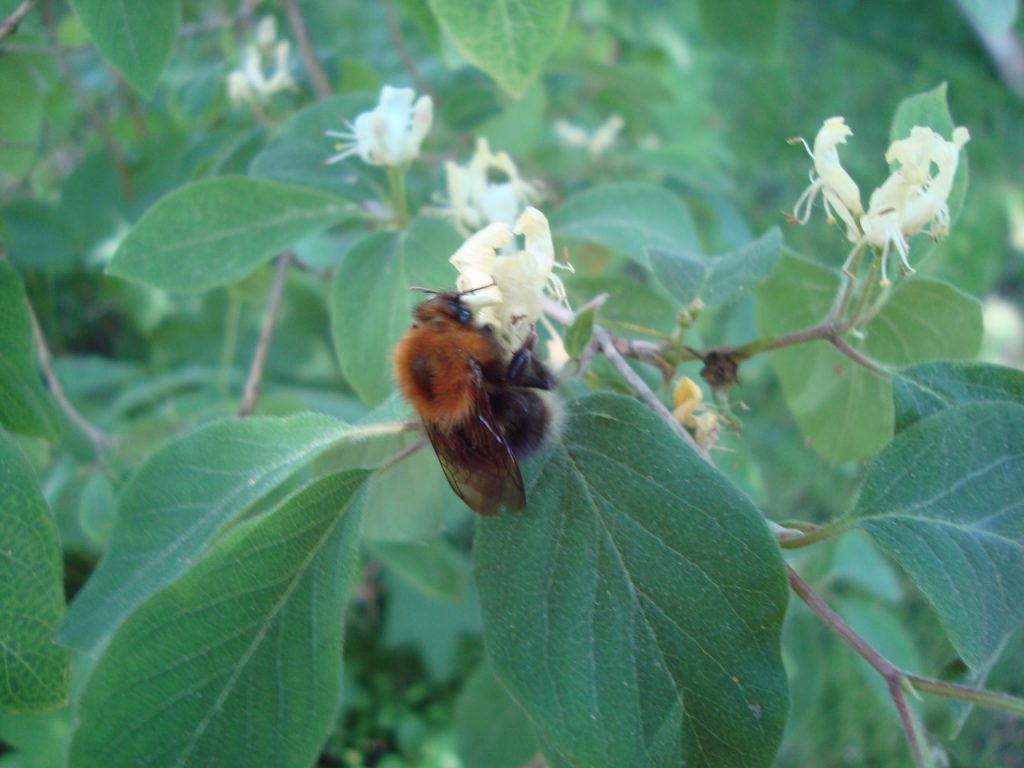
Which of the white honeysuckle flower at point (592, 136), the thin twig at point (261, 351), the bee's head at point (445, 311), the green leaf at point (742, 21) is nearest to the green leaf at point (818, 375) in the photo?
the bee's head at point (445, 311)

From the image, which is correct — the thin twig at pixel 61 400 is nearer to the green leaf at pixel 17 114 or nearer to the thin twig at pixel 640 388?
the green leaf at pixel 17 114

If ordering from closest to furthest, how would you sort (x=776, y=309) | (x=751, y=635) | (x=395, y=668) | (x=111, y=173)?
(x=751, y=635)
(x=776, y=309)
(x=111, y=173)
(x=395, y=668)

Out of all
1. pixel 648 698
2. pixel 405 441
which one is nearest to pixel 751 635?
pixel 648 698

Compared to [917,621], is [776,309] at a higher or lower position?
higher

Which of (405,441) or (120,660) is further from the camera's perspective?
(405,441)

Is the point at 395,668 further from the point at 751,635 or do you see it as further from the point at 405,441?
the point at 751,635

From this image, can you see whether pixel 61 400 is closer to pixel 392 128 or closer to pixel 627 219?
pixel 392 128

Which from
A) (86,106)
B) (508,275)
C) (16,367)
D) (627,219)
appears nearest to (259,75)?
(86,106)
